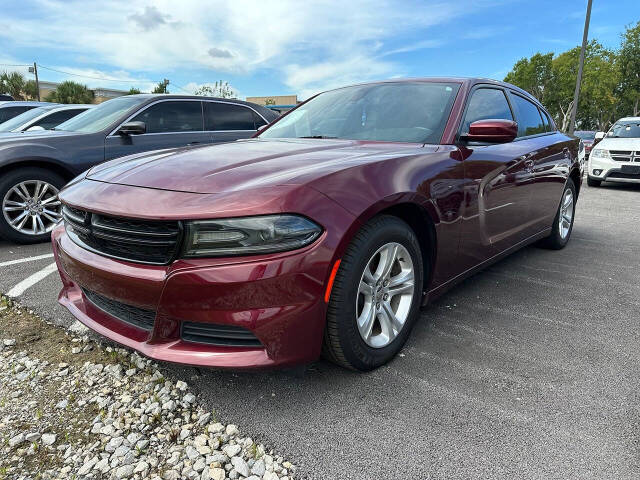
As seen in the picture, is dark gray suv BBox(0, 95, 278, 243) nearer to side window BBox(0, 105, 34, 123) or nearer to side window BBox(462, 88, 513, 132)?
side window BBox(462, 88, 513, 132)

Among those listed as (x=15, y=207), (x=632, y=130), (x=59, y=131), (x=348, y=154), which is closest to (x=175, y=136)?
(x=59, y=131)

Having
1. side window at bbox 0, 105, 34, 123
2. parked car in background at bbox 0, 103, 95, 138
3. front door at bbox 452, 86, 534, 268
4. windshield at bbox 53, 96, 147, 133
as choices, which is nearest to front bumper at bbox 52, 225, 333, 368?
front door at bbox 452, 86, 534, 268

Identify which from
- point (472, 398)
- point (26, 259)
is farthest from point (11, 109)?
point (472, 398)

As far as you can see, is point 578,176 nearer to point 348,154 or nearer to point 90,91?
point 348,154

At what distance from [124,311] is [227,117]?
462 centimetres

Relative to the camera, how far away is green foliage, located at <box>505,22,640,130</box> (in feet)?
122

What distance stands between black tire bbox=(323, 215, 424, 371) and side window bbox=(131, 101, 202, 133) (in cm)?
424

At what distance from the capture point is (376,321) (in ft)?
7.57

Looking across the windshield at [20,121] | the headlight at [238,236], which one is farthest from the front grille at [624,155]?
the windshield at [20,121]

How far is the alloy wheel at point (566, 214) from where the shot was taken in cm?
458

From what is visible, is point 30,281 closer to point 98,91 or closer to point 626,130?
point 626,130

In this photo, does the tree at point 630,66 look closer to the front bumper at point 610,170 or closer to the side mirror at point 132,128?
the front bumper at point 610,170

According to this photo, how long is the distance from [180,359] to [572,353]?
209 centimetres

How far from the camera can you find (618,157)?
32.7 ft
